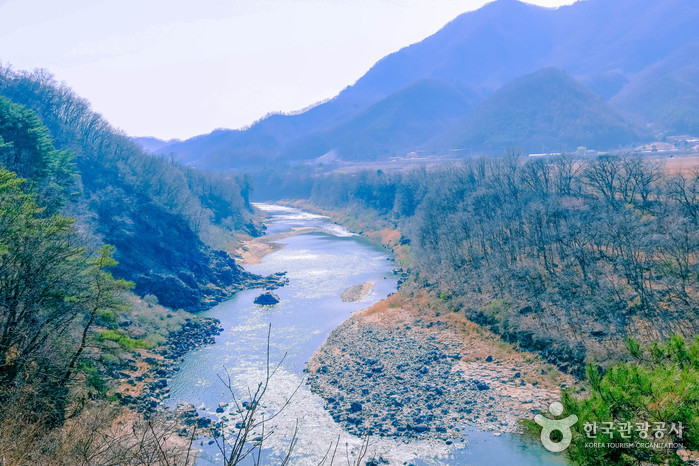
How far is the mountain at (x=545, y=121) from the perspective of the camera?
143 metres

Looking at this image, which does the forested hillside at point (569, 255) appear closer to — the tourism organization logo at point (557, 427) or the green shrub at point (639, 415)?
the tourism organization logo at point (557, 427)

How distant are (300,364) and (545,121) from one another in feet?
506

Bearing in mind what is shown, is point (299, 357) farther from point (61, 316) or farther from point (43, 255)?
point (43, 255)

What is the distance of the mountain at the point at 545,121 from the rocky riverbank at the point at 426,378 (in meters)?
122

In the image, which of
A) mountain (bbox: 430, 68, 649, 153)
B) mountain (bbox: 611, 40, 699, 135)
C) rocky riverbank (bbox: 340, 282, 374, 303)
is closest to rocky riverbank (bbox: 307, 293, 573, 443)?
rocky riverbank (bbox: 340, 282, 374, 303)

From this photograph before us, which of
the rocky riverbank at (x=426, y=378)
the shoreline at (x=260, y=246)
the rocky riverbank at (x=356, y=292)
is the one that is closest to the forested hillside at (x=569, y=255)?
the rocky riverbank at (x=426, y=378)

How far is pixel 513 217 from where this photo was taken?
155ft

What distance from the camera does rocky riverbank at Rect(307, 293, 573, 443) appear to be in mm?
25016

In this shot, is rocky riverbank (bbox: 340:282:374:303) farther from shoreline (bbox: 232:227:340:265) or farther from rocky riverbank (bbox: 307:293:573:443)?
shoreline (bbox: 232:227:340:265)

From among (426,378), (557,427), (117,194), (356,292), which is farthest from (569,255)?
(117,194)

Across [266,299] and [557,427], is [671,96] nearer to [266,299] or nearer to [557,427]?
[266,299]

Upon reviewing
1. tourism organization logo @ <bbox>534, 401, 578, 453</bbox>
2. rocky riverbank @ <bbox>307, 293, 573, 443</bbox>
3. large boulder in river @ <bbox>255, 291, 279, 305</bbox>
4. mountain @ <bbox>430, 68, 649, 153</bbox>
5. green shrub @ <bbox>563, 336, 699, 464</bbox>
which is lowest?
rocky riverbank @ <bbox>307, 293, 573, 443</bbox>

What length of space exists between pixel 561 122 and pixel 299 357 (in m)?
151

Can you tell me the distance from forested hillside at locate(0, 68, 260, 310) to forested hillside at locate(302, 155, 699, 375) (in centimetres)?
2678
